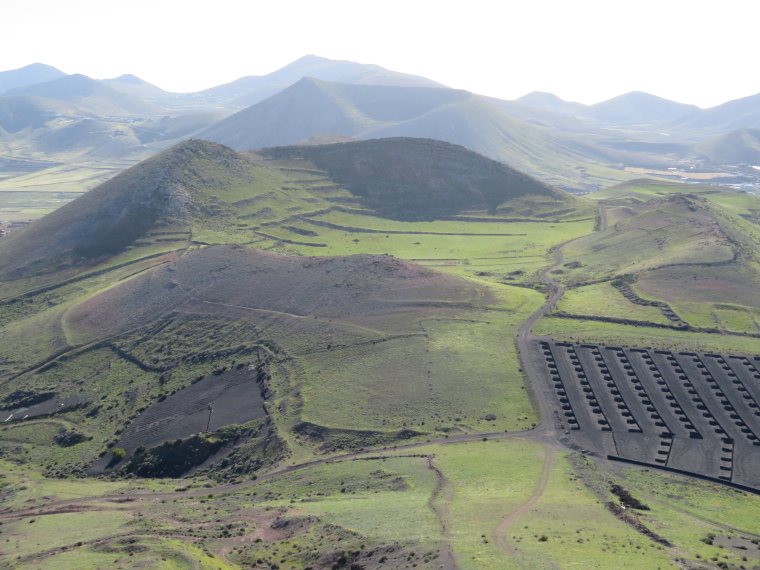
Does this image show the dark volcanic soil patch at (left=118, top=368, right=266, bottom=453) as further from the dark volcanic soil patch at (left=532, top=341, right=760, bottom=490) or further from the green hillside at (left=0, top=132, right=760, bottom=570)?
the dark volcanic soil patch at (left=532, top=341, right=760, bottom=490)

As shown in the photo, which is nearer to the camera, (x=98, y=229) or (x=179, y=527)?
(x=179, y=527)

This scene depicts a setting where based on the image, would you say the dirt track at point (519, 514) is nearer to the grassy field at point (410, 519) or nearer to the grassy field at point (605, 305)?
the grassy field at point (410, 519)

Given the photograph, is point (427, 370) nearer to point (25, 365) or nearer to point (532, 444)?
point (532, 444)

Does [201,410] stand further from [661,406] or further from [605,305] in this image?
[605,305]

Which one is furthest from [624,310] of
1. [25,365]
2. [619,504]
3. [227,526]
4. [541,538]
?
[25,365]

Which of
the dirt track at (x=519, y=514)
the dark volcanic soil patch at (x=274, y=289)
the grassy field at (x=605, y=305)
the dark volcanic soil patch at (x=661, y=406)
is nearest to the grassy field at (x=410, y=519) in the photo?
the dirt track at (x=519, y=514)

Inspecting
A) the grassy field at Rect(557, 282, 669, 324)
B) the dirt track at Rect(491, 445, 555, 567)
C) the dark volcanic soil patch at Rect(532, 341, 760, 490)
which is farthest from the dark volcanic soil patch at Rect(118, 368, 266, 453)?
the grassy field at Rect(557, 282, 669, 324)
